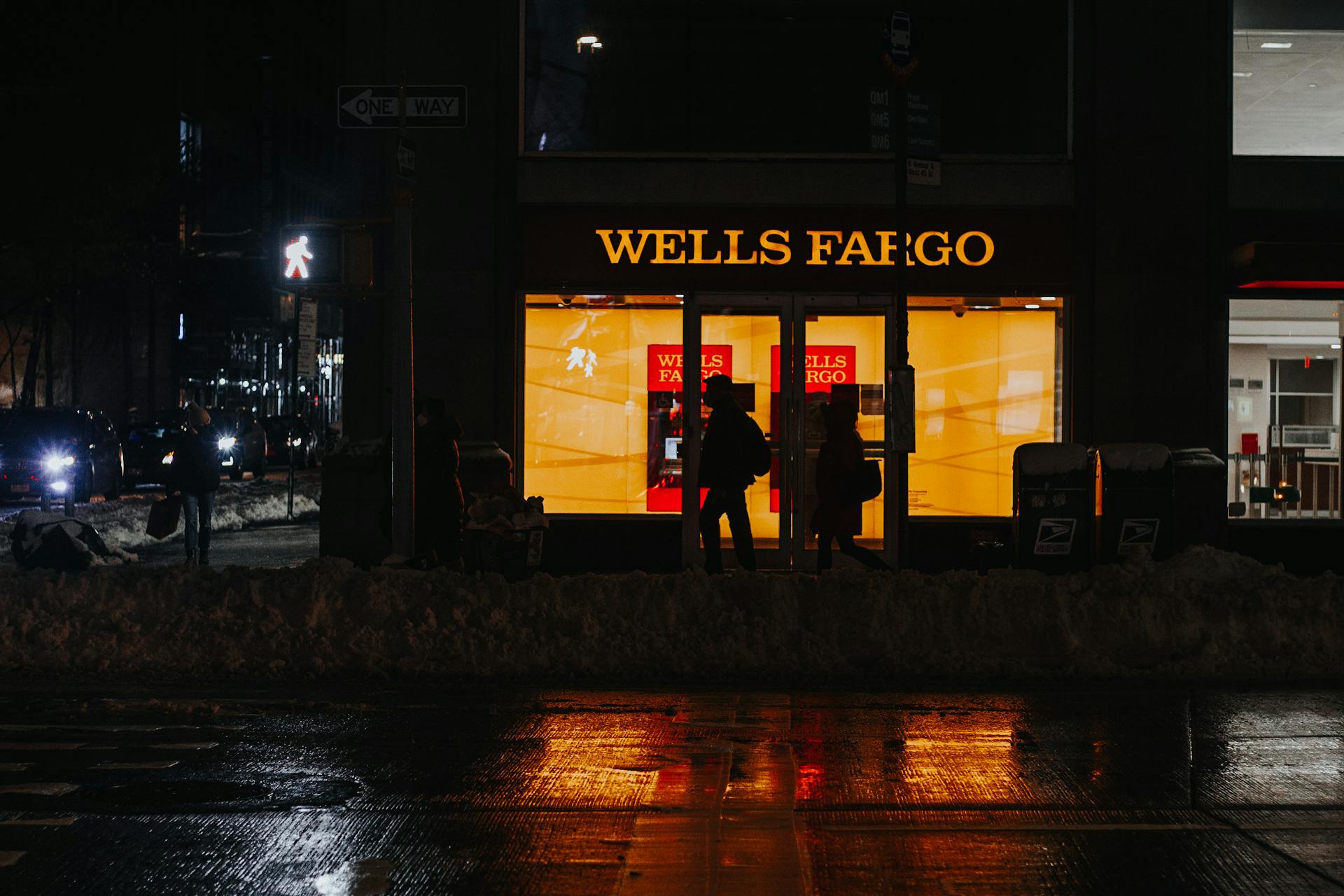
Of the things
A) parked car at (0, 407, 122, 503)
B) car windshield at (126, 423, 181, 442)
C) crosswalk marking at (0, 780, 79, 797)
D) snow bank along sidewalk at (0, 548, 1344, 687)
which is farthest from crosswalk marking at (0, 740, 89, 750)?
car windshield at (126, 423, 181, 442)

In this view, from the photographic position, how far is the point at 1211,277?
16359mm

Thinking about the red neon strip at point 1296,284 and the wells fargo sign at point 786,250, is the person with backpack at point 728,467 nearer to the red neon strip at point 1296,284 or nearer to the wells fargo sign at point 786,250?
the wells fargo sign at point 786,250

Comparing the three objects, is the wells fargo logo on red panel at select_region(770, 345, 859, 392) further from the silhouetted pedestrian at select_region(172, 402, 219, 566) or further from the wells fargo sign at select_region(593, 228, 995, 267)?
the silhouetted pedestrian at select_region(172, 402, 219, 566)

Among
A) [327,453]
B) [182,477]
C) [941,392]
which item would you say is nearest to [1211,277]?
[941,392]

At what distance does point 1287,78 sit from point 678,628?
1020 cm

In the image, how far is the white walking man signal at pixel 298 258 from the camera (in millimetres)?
12617

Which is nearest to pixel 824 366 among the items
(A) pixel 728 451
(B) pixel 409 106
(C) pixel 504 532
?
(A) pixel 728 451

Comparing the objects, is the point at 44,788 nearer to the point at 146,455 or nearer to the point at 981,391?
the point at 981,391

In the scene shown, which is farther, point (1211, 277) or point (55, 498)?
point (55, 498)

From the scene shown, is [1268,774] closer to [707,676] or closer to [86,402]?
[707,676]

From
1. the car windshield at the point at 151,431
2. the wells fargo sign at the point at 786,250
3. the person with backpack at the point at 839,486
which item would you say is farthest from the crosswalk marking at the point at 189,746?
the car windshield at the point at 151,431

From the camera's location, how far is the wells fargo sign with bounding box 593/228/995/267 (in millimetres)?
16219

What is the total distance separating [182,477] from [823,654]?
9209mm

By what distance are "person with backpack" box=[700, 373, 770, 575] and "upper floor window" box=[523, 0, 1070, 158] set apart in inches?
140
